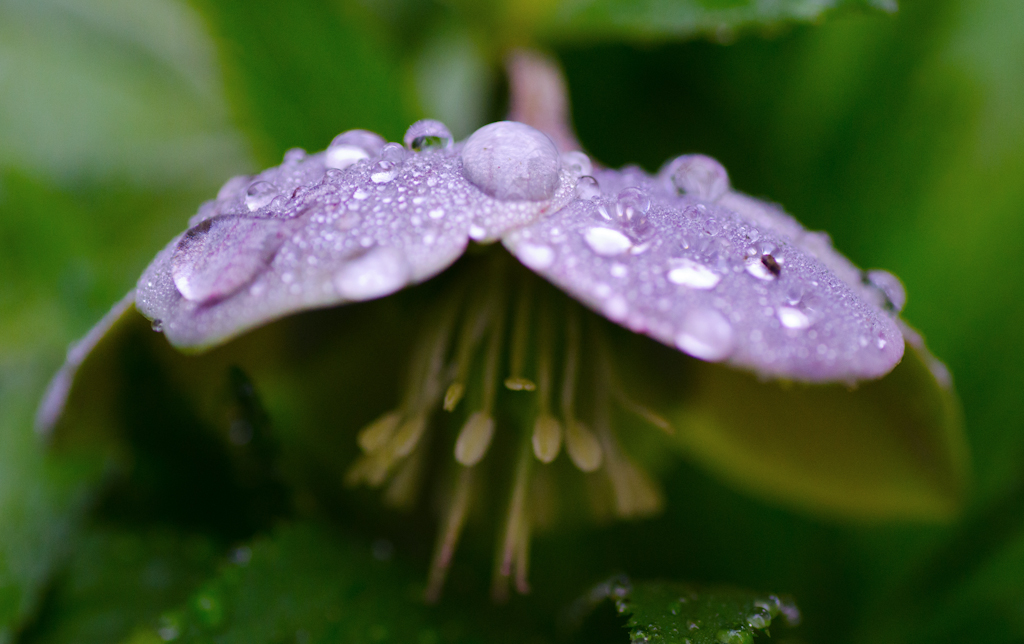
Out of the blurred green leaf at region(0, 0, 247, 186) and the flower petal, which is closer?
the flower petal

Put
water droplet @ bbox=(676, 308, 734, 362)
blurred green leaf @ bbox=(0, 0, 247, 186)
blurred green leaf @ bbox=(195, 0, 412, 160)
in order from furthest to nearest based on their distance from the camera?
blurred green leaf @ bbox=(0, 0, 247, 186) < blurred green leaf @ bbox=(195, 0, 412, 160) < water droplet @ bbox=(676, 308, 734, 362)

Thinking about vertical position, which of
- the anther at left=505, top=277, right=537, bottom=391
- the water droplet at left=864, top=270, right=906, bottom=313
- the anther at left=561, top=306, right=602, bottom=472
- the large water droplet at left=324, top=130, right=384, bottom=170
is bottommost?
the anther at left=561, top=306, right=602, bottom=472

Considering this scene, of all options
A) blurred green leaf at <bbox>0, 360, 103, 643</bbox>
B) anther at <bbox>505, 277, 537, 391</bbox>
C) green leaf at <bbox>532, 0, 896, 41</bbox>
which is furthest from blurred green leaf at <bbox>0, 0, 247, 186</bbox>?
anther at <bbox>505, 277, 537, 391</bbox>

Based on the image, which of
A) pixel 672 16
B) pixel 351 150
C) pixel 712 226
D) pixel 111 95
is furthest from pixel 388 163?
pixel 111 95

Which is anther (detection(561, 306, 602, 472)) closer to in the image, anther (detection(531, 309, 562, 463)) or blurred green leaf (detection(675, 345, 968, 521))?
anther (detection(531, 309, 562, 463))

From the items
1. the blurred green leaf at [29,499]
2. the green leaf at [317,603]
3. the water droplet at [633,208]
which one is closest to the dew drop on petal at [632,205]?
the water droplet at [633,208]

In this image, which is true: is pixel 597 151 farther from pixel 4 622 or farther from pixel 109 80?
pixel 4 622

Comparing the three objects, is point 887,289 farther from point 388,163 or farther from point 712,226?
point 388,163

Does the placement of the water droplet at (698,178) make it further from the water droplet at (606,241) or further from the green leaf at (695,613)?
the green leaf at (695,613)
